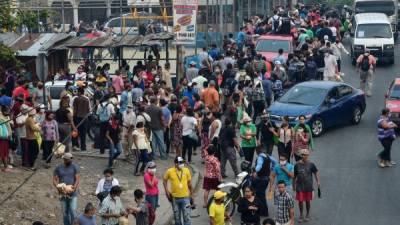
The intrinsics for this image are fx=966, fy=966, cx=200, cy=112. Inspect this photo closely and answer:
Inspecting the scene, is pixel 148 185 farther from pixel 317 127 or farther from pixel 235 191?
pixel 317 127

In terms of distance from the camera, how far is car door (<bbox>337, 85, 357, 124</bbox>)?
90.6 ft

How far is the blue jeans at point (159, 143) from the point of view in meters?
23.4

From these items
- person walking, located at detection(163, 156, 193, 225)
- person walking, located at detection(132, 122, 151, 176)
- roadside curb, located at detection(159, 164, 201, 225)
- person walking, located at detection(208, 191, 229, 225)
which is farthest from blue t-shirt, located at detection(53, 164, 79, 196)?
person walking, located at detection(132, 122, 151, 176)

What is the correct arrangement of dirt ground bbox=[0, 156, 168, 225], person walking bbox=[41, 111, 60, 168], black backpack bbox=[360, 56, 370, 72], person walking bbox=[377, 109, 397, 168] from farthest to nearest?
black backpack bbox=[360, 56, 370, 72]
person walking bbox=[377, 109, 397, 168]
person walking bbox=[41, 111, 60, 168]
dirt ground bbox=[0, 156, 168, 225]

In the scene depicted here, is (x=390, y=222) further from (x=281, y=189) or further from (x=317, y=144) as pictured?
(x=317, y=144)

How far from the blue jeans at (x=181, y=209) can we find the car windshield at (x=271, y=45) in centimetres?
1950

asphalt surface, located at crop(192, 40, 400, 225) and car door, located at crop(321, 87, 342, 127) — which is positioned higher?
car door, located at crop(321, 87, 342, 127)

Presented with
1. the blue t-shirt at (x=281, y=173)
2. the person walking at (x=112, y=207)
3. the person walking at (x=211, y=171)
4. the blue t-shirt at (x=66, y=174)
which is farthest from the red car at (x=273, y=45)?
the person walking at (x=112, y=207)

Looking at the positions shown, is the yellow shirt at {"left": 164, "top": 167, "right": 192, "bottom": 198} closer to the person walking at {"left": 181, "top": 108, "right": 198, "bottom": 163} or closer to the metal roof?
the person walking at {"left": 181, "top": 108, "right": 198, "bottom": 163}

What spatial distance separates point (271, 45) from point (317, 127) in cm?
1108

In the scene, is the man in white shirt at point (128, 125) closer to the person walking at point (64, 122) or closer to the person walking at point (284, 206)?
the person walking at point (64, 122)

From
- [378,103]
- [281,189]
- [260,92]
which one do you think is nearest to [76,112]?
[260,92]

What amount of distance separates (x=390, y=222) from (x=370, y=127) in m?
9.73

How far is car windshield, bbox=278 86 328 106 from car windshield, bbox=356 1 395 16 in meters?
23.6
